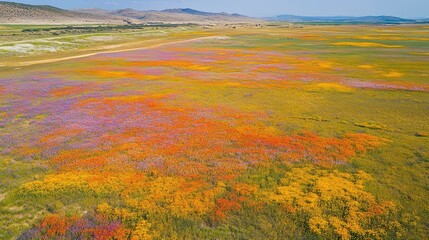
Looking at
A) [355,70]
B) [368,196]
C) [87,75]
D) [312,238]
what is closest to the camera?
[312,238]

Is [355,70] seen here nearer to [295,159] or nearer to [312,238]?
[295,159]

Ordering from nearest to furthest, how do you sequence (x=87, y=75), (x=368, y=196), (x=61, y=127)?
(x=368, y=196) < (x=61, y=127) < (x=87, y=75)

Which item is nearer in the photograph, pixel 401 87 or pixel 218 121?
pixel 218 121

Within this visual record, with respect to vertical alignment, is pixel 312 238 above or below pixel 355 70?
below

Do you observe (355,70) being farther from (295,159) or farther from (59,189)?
(59,189)

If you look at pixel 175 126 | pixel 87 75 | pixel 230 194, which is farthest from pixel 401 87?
pixel 87 75

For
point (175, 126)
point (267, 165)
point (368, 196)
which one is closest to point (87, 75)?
point (175, 126)
